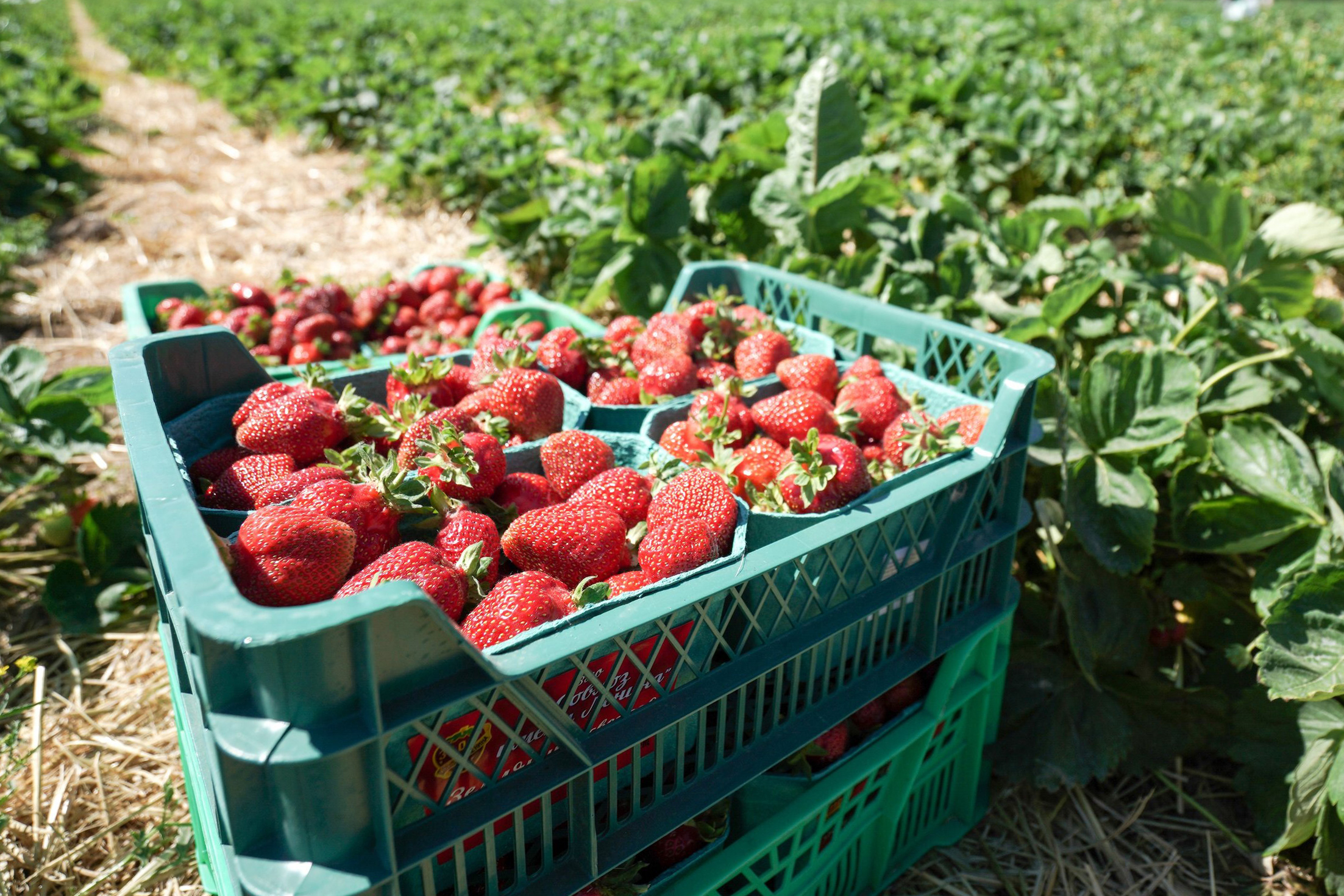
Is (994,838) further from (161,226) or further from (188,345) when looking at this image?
(161,226)

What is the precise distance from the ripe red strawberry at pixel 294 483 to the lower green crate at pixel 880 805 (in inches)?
32.0

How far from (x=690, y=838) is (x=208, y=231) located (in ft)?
18.6

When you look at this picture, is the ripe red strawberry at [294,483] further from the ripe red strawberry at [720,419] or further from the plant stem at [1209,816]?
the plant stem at [1209,816]

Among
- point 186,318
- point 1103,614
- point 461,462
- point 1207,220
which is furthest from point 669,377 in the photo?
point 186,318

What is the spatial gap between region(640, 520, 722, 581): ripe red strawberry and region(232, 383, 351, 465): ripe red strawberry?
1.92 ft

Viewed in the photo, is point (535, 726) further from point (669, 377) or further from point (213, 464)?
point (669, 377)

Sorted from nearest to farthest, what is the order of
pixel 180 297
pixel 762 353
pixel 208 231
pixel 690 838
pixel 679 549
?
1. pixel 679 549
2. pixel 690 838
3. pixel 762 353
4. pixel 180 297
5. pixel 208 231

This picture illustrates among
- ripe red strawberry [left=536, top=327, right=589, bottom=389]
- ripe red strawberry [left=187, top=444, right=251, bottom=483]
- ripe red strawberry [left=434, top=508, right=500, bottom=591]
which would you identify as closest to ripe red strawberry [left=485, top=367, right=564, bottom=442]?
ripe red strawberry [left=536, top=327, right=589, bottom=389]

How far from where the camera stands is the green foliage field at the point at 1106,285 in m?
1.91

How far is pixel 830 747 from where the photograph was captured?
1524mm

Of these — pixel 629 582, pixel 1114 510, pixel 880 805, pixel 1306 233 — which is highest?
pixel 1306 233

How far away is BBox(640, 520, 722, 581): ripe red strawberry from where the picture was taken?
4.12ft

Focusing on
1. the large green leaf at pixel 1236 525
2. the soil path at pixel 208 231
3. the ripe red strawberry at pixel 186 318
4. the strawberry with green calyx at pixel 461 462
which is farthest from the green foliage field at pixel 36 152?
the large green leaf at pixel 1236 525

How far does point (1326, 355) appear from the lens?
2.09 m
